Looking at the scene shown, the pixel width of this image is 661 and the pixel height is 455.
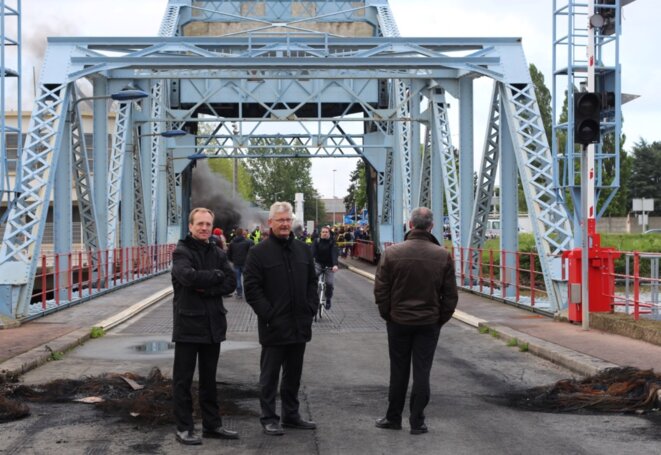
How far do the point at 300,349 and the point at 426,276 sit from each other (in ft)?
3.77

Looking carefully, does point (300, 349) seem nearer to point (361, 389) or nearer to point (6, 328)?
point (361, 389)

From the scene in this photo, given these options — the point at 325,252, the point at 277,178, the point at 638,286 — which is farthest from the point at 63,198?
the point at 277,178

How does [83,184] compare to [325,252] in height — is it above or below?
above

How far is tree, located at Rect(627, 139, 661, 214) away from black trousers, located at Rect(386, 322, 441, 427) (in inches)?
3516

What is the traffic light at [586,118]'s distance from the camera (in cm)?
1378

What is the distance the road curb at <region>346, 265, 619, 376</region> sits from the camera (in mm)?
10594

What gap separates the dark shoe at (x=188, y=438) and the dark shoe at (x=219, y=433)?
0.63 feet

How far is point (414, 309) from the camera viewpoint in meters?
7.75

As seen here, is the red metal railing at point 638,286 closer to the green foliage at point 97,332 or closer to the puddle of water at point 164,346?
the puddle of water at point 164,346

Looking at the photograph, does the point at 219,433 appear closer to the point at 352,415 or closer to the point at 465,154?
the point at 352,415

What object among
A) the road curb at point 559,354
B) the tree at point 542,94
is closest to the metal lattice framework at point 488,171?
the road curb at point 559,354

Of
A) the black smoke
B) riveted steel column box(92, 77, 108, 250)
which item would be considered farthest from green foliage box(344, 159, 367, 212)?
riveted steel column box(92, 77, 108, 250)

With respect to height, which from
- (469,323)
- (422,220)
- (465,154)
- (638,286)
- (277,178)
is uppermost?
(277,178)

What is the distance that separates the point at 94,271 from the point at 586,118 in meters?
14.5
